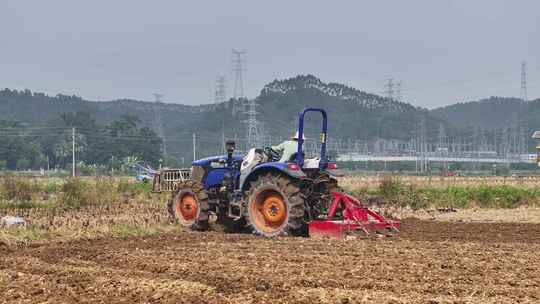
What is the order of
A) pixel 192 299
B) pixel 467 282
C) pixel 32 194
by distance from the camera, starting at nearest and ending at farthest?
1. pixel 192 299
2. pixel 467 282
3. pixel 32 194

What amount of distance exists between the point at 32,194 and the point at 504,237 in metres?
18.0

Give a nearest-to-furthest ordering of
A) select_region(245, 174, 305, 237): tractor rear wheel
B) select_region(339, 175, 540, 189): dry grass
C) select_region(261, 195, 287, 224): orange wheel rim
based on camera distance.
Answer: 1. select_region(245, 174, 305, 237): tractor rear wheel
2. select_region(261, 195, 287, 224): orange wheel rim
3. select_region(339, 175, 540, 189): dry grass

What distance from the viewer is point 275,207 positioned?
13.2 metres

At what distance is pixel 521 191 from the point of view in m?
23.6

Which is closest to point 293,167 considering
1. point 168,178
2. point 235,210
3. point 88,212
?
point 235,210

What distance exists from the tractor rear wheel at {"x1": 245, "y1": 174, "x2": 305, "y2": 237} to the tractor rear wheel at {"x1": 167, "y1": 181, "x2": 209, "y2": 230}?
4.39 feet

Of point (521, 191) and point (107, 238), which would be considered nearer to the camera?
point (107, 238)

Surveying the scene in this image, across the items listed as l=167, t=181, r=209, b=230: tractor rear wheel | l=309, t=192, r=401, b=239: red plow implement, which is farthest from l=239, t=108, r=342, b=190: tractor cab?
l=167, t=181, r=209, b=230: tractor rear wheel

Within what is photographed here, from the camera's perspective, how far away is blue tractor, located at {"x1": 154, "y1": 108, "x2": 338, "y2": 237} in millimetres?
12883

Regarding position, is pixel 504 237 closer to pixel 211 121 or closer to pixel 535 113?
pixel 211 121

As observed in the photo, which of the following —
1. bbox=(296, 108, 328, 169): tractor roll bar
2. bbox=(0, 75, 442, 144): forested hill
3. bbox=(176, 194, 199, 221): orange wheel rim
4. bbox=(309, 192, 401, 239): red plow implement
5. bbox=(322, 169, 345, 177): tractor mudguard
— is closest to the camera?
bbox=(309, 192, 401, 239): red plow implement

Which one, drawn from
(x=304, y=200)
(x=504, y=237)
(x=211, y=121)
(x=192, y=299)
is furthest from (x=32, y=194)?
(x=211, y=121)

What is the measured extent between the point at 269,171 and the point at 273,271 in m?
4.81

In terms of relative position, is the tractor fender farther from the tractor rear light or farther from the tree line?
the tree line
